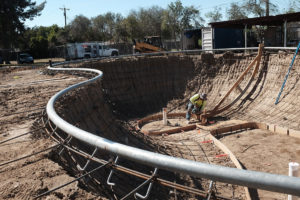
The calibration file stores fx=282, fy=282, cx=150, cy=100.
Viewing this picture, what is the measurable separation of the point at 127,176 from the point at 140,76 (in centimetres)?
1362

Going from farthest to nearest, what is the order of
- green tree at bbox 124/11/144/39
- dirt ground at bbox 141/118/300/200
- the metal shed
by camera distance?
green tree at bbox 124/11/144/39, the metal shed, dirt ground at bbox 141/118/300/200

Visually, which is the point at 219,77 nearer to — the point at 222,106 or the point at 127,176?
the point at 222,106

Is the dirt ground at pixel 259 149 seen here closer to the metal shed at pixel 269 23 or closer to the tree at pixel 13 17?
the metal shed at pixel 269 23

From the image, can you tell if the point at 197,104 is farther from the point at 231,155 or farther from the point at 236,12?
the point at 236,12

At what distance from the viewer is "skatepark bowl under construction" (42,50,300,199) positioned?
8.27 ft

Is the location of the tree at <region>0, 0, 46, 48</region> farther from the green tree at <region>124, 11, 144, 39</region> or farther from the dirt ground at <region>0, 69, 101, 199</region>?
the dirt ground at <region>0, 69, 101, 199</region>

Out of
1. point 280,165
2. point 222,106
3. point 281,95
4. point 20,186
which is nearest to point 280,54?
point 281,95

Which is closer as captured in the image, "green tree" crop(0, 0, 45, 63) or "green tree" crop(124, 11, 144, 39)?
"green tree" crop(0, 0, 45, 63)

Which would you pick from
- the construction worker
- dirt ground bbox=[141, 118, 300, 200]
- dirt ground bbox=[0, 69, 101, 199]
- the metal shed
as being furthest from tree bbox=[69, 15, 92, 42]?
dirt ground bbox=[0, 69, 101, 199]

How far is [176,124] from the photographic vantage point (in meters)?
14.2

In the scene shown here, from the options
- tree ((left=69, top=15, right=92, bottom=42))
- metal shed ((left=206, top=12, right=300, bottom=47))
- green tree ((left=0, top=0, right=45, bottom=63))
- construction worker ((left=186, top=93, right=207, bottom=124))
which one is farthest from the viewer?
tree ((left=69, top=15, right=92, bottom=42))

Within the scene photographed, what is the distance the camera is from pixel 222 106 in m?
15.7

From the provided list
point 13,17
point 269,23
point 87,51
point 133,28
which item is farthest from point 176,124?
point 133,28

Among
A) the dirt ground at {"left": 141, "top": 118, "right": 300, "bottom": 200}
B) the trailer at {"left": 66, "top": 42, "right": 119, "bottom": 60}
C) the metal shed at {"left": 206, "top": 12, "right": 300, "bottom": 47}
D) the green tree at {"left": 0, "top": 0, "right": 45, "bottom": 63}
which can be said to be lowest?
the dirt ground at {"left": 141, "top": 118, "right": 300, "bottom": 200}
